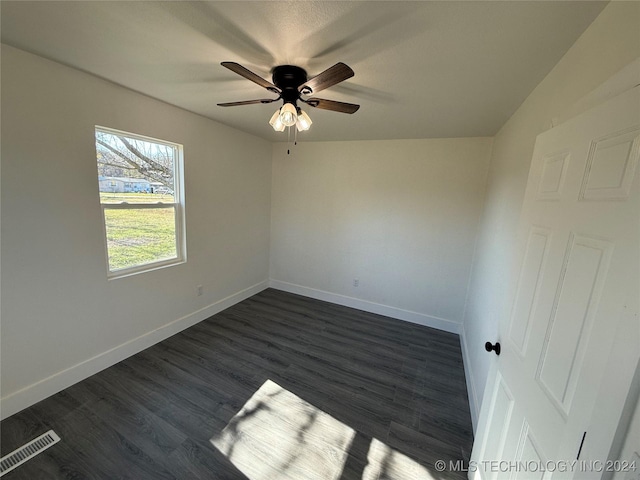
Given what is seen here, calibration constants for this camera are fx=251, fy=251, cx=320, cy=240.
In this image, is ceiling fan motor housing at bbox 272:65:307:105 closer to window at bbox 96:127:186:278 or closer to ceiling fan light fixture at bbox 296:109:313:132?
ceiling fan light fixture at bbox 296:109:313:132

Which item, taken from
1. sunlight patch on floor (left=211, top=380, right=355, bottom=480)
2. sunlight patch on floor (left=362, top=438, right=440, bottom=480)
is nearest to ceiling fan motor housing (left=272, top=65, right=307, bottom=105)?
sunlight patch on floor (left=211, top=380, right=355, bottom=480)

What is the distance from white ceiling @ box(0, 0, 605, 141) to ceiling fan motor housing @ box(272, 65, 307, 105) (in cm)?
5

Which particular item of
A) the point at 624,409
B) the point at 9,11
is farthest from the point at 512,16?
the point at 9,11

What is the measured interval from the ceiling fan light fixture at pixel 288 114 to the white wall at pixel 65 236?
1608 mm

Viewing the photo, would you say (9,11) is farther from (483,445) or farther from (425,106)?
(483,445)

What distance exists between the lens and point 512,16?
1.07m

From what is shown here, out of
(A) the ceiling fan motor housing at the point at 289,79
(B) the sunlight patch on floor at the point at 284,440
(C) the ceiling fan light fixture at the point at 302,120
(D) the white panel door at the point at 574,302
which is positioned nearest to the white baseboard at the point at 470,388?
(D) the white panel door at the point at 574,302

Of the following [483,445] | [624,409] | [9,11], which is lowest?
[483,445]

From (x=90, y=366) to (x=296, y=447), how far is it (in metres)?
1.90

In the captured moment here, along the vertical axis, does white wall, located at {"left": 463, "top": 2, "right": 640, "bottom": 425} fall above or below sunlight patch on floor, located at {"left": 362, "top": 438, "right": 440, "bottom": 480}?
above

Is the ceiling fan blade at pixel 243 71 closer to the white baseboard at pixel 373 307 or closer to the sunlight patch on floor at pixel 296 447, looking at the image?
the sunlight patch on floor at pixel 296 447

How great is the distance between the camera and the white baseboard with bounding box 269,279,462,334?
3.35 meters

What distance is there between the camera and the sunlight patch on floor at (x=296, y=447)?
1545mm

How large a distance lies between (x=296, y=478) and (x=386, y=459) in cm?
59
